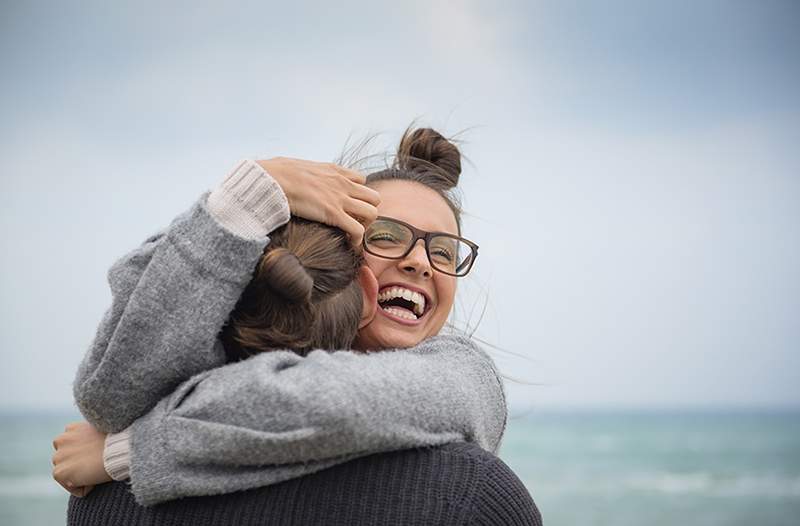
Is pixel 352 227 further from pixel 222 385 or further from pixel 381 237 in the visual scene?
pixel 381 237

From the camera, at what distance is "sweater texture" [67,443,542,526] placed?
1524mm

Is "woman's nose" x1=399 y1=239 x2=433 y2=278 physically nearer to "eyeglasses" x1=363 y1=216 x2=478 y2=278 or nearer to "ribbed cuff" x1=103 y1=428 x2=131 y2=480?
"eyeglasses" x1=363 y1=216 x2=478 y2=278

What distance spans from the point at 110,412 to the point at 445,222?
1.20 m

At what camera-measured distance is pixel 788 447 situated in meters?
32.0

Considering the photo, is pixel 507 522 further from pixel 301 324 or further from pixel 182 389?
pixel 182 389

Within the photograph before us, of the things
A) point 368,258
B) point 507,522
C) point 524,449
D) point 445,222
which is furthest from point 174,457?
point 524,449

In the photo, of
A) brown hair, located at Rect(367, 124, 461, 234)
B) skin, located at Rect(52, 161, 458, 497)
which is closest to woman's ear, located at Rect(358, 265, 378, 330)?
skin, located at Rect(52, 161, 458, 497)

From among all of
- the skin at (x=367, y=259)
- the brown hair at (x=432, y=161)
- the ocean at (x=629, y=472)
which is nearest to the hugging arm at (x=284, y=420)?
the skin at (x=367, y=259)

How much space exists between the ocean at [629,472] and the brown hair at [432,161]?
17.5m

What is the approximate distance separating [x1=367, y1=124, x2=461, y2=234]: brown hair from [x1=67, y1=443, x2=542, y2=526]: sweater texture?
4.16 ft

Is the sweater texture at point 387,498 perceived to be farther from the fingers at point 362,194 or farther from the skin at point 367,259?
the fingers at point 362,194

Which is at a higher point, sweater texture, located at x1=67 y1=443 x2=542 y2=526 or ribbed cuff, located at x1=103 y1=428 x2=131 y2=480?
sweater texture, located at x1=67 y1=443 x2=542 y2=526

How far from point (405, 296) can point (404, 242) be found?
0.49ft

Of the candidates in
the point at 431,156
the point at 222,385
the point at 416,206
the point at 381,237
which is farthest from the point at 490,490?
the point at 431,156
